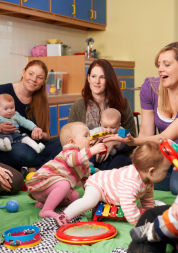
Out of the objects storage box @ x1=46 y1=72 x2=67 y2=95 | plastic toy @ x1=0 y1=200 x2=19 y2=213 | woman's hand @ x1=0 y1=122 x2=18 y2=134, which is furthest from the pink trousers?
storage box @ x1=46 y1=72 x2=67 y2=95

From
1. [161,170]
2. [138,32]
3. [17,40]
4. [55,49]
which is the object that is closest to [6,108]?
[161,170]

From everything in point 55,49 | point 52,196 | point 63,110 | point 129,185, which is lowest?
point 52,196

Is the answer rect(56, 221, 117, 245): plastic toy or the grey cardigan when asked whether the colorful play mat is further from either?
the grey cardigan

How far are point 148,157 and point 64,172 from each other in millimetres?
530

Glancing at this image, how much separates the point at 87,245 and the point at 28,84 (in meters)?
1.53

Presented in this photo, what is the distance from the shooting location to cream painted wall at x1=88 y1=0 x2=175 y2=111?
5.25 m

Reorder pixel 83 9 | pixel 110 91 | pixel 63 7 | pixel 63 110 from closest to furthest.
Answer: pixel 110 91
pixel 63 110
pixel 63 7
pixel 83 9

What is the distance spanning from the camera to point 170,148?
1.06m

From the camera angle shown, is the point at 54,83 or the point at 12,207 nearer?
the point at 12,207

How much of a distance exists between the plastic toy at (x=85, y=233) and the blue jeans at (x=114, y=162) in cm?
85

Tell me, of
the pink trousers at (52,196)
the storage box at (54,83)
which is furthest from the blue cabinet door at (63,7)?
the pink trousers at (52,196)

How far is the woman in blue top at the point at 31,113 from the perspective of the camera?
238 centimetres

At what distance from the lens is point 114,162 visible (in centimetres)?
224

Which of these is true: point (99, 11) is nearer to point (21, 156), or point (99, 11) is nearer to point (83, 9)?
point (83, 9)
